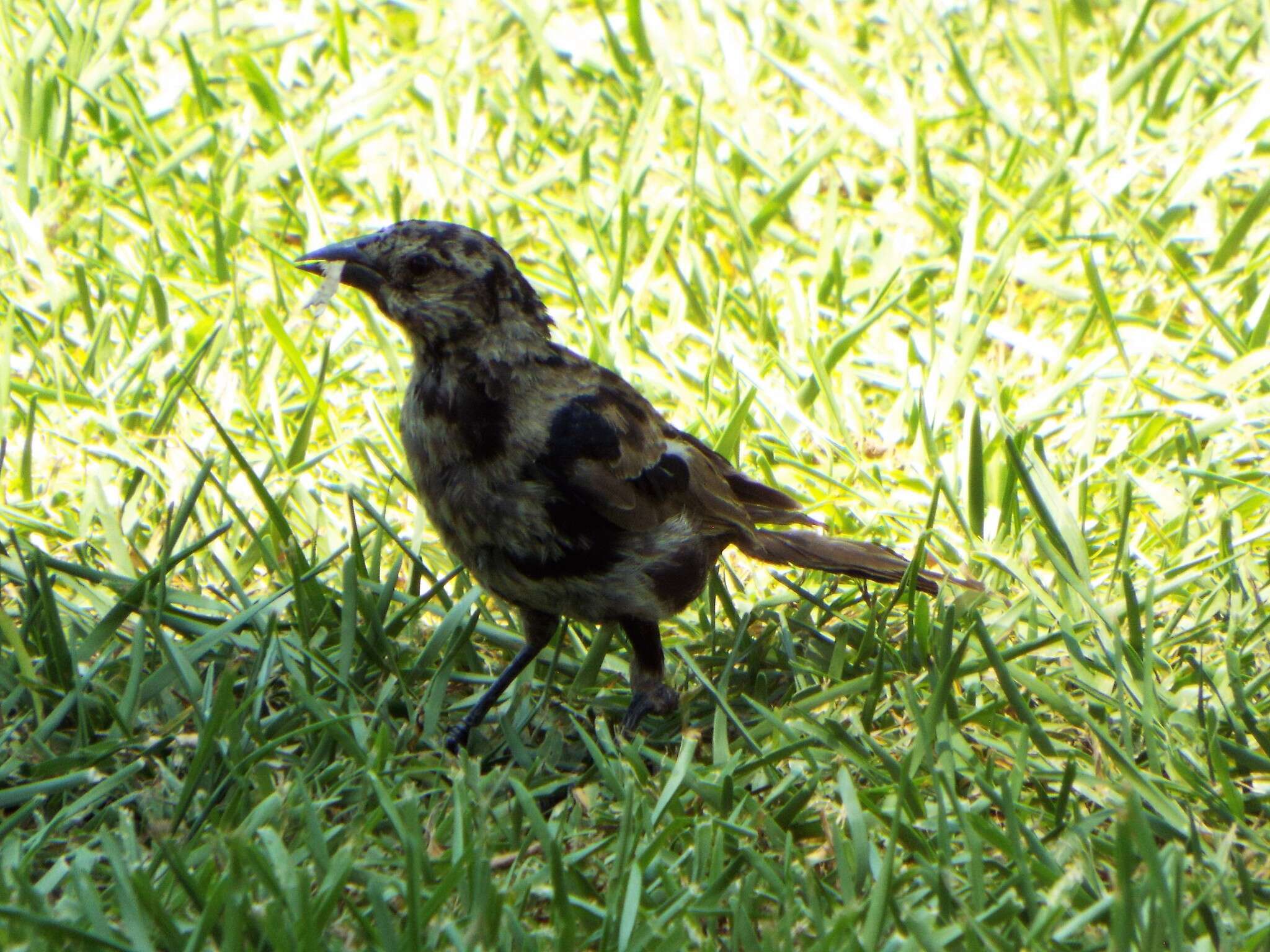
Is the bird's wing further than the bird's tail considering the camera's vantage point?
No

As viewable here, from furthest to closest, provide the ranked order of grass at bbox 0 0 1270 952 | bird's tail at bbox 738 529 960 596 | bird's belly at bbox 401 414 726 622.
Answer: bird's tail at bbox 738 529 960 596 → bird's belly at bbox 401 414 726 622 → grass at bbox 0 0 1270 952

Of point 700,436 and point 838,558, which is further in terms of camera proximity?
point 700,436

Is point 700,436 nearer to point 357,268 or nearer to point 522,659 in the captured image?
point 522,659

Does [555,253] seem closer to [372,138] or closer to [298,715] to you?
[372,138]

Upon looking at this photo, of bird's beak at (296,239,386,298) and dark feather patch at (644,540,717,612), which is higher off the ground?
bird's beak at (296,239,386,298)

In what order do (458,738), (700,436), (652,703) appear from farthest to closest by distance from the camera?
(700,436)
(652,703)
(458,738)

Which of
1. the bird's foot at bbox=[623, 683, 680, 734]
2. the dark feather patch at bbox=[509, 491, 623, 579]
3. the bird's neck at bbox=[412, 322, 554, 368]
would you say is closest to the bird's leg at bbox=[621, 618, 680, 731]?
the bird's foot at bbox=[623, 683, 680, 734]

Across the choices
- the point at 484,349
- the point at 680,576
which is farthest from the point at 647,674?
the point at 484,349

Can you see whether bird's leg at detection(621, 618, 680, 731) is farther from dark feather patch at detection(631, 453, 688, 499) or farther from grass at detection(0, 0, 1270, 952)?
dark feather patch at detection(631, 453, 688, 499)

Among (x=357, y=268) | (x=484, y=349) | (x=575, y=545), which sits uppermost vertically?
(x=357, y=268)
